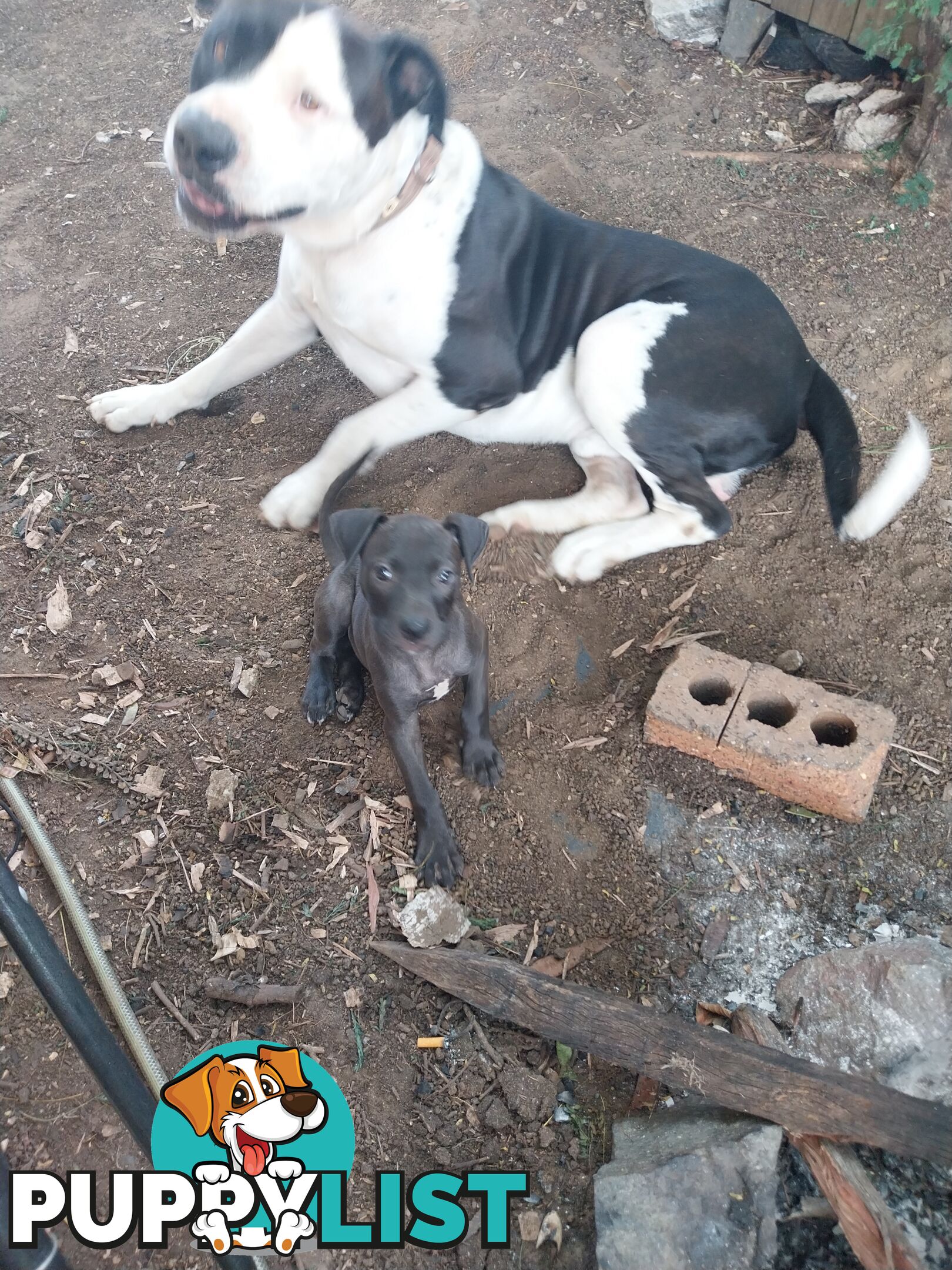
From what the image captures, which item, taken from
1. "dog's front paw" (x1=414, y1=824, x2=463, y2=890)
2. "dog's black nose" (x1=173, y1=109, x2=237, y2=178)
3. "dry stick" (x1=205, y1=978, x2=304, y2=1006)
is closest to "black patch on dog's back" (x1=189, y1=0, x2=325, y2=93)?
"dog's black nose" (x1=173, y1=109, x2=237, y2=178)

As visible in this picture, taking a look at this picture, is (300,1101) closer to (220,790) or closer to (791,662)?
(220,790)

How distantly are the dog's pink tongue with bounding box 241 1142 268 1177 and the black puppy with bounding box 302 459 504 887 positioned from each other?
0.89 meters

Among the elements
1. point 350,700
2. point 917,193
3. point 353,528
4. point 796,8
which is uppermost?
point 796,8

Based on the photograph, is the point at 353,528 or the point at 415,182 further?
the point at 415,182

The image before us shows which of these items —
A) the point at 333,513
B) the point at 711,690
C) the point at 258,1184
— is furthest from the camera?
the point at 711,690

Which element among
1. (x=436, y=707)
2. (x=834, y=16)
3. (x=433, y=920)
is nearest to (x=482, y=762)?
(x=436, y=707)

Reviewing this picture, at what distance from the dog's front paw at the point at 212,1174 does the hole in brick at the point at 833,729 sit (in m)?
1.88

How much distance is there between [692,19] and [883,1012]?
539 centimetres

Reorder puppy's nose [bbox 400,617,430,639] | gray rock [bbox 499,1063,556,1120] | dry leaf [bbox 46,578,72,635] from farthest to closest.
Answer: dry leaf [bbox 46,578,72,635] → puppy's nose [bbox 400,617,430,639] → gray rock [bbox 499,1063,556,1120]

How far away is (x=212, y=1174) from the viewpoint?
1837 mm

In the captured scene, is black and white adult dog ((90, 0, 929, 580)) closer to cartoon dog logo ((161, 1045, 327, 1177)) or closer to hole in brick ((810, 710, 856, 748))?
hole in brick ((810, 710, 856, 748))

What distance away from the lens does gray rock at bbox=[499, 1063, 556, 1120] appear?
2242 mm

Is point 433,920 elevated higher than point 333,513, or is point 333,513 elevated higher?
point 333,513

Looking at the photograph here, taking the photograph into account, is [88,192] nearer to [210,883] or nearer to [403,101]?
[403,101]
